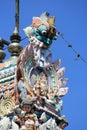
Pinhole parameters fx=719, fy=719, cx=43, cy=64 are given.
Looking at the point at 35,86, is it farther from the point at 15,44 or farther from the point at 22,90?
the point at 15,44

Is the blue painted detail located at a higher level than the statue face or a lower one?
lower

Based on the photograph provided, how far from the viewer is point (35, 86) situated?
9.66 m

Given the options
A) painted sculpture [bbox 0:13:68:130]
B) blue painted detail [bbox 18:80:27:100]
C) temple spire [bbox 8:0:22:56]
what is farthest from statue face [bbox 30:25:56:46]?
blue painted detail [bbox 18:80:27:100]

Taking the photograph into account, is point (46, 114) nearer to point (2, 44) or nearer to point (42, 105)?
point (42, 105)

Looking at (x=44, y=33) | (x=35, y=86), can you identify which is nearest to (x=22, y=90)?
(x=35, y=86)

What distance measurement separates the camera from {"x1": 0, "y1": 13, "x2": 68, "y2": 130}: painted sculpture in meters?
9.34

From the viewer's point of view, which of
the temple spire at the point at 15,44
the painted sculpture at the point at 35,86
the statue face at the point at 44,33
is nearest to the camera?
the painted sculpture at the point at 35,86

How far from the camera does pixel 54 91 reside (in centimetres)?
992

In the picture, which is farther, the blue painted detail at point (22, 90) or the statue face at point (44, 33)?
the statue face at point (44, 33)

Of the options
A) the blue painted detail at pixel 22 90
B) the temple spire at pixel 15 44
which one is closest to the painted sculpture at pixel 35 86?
the blue painted detail at pixel 22 90

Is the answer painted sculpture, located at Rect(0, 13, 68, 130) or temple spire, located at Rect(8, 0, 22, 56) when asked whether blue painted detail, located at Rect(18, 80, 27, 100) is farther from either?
temple spire, located at Rect(8, 0, 22, 56)

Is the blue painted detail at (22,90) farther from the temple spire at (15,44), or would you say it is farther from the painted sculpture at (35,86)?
the temple spire at (15,44)

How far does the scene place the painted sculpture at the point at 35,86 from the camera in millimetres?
9336

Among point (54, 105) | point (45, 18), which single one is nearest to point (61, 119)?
point (54, 105)
